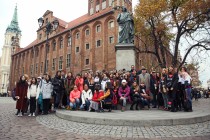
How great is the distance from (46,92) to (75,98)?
4.48 feet

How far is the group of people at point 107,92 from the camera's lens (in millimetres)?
8383

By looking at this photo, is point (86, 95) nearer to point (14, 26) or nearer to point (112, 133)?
point (112, 133)

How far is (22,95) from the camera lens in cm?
878

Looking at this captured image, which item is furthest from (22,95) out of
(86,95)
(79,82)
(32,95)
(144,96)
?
(144,96)

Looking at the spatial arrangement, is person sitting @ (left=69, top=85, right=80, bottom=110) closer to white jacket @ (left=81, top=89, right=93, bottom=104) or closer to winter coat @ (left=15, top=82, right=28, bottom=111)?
white jacket @ (left=81, top=89, right=93, bottom=104)

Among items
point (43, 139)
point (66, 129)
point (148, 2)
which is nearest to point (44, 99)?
point (66, 129)

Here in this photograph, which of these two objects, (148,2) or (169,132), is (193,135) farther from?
(148,2)

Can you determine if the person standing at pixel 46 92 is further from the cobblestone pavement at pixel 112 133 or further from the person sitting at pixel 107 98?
the cobblestone pavement at pixel 112 133

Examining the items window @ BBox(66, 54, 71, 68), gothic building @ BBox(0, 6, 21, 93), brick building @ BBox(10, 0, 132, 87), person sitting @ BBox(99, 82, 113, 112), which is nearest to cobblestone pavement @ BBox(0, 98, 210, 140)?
person sitting @ BBox(99, 82, 113, 112)

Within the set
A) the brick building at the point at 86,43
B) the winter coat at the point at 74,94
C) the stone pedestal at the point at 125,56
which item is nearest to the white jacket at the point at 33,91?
the winter coat at the point at 74,94

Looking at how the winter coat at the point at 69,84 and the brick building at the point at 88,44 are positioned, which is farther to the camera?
the brick building at the point at 88,44

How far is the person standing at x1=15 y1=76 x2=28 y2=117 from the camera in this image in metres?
8.66

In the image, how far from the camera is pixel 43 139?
14.8 ft

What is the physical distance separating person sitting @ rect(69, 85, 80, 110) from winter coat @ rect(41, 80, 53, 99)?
99 cm
